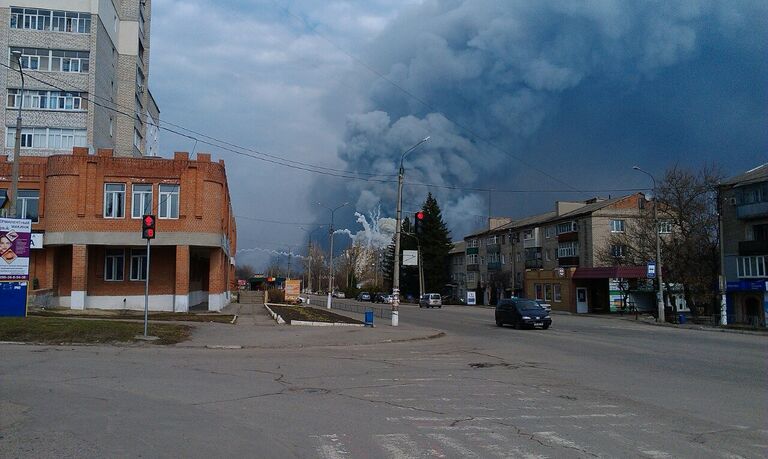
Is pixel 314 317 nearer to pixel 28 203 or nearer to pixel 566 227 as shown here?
pixel 28 203

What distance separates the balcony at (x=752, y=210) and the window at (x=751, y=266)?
Answer: 11.3 ft

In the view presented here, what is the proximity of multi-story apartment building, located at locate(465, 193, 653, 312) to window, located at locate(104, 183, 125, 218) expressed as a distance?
43.2m

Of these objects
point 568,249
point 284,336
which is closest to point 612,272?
point 568,249

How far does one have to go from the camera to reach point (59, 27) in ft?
181

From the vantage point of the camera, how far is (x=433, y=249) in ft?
322

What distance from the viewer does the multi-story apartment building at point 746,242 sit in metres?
50.3

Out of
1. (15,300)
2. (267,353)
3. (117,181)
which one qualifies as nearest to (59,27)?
(117,181)

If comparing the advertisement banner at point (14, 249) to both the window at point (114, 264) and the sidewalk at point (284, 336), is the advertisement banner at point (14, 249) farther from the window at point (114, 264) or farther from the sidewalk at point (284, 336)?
the window at point (114, 264)

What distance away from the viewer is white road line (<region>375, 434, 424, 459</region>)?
268 inches

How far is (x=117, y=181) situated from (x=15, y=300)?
14080mm

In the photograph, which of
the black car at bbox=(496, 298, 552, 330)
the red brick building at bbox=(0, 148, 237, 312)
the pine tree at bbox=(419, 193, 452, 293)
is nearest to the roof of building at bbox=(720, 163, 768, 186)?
the black car at bbox=(496, 298, 552, 330)

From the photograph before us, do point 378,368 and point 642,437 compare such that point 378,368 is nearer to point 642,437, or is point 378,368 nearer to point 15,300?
point 642,437

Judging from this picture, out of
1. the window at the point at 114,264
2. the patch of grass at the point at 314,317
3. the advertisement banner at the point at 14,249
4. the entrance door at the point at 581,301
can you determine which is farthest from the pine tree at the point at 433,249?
the advertisement banner at the point at 14,249

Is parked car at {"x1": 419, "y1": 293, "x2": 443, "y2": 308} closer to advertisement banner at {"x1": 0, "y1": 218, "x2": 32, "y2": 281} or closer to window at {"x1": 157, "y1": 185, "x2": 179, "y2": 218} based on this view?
window at {"x1": 157, "y1": 185, "x2": 179, "y2": 218}
